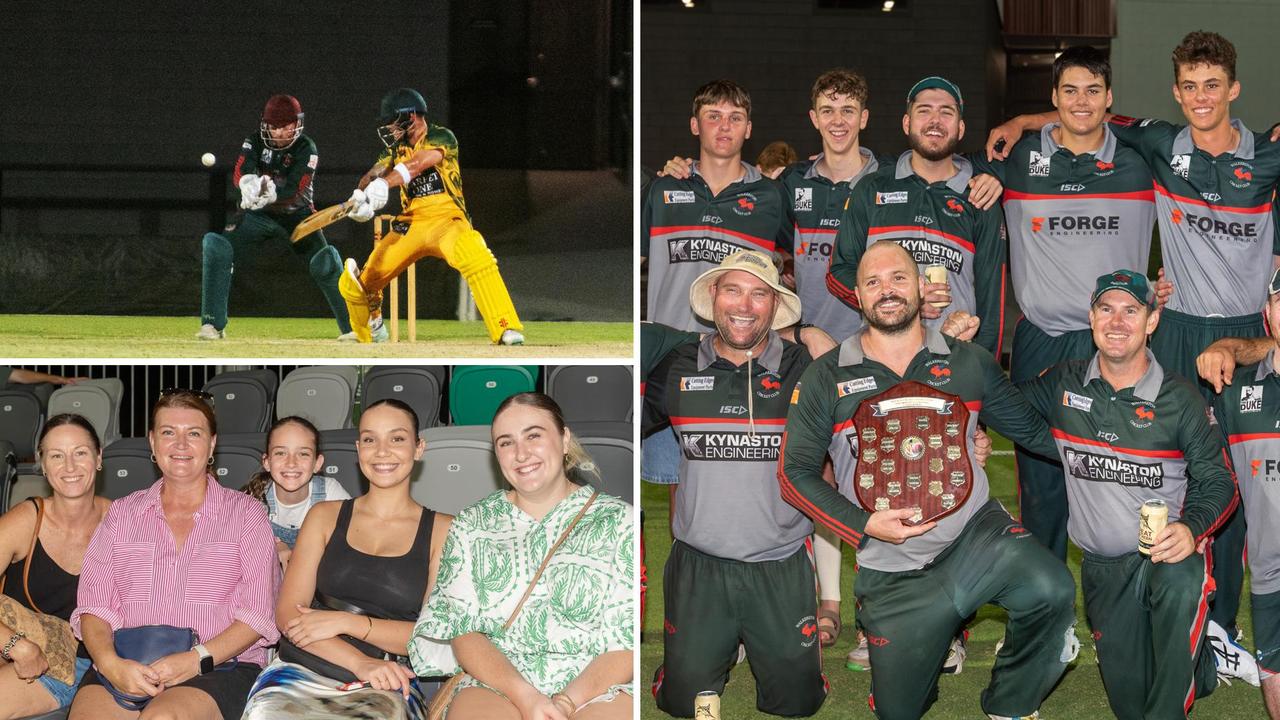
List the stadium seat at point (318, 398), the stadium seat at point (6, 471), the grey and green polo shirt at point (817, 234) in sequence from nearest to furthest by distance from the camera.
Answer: the grey and green polo shirt at point (817, 234), the stadium seat at point (6, 471), the stadium seat at point (318, 398)

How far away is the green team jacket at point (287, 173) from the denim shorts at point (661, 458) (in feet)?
4.24

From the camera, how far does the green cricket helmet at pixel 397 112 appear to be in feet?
10.1

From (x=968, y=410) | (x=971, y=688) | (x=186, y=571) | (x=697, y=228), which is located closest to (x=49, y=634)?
(x=186, y=571)

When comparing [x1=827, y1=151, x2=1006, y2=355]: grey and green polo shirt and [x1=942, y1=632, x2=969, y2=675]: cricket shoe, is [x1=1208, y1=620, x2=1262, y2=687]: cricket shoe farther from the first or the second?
[x1=827, y1=151, x2=1006, y2=355]: grey and green polo shirt

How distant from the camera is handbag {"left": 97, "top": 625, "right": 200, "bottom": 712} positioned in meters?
2.68

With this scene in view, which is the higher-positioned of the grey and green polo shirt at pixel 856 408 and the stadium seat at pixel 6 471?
the grey and green polo shirt at pixel 856 408

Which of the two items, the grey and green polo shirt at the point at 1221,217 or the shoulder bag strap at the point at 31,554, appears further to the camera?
the grey and green polo shirt at the point at 1221,217

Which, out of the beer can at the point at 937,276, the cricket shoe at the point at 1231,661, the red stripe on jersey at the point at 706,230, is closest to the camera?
the beer can at the point at 937,276

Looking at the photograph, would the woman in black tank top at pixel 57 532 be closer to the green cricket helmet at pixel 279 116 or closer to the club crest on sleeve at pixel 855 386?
the green cricket helmet at pixel 279 116

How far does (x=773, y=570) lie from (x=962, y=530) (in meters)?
0.53

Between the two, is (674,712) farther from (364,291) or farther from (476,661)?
(364,291)

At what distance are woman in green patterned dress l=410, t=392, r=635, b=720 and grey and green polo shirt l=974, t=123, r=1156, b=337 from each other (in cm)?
171

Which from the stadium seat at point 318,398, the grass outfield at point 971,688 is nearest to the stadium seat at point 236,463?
the stadium seat at point 318,398

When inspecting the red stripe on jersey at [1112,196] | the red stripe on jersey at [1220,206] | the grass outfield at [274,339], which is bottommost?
the grass outfield at [274,339]
